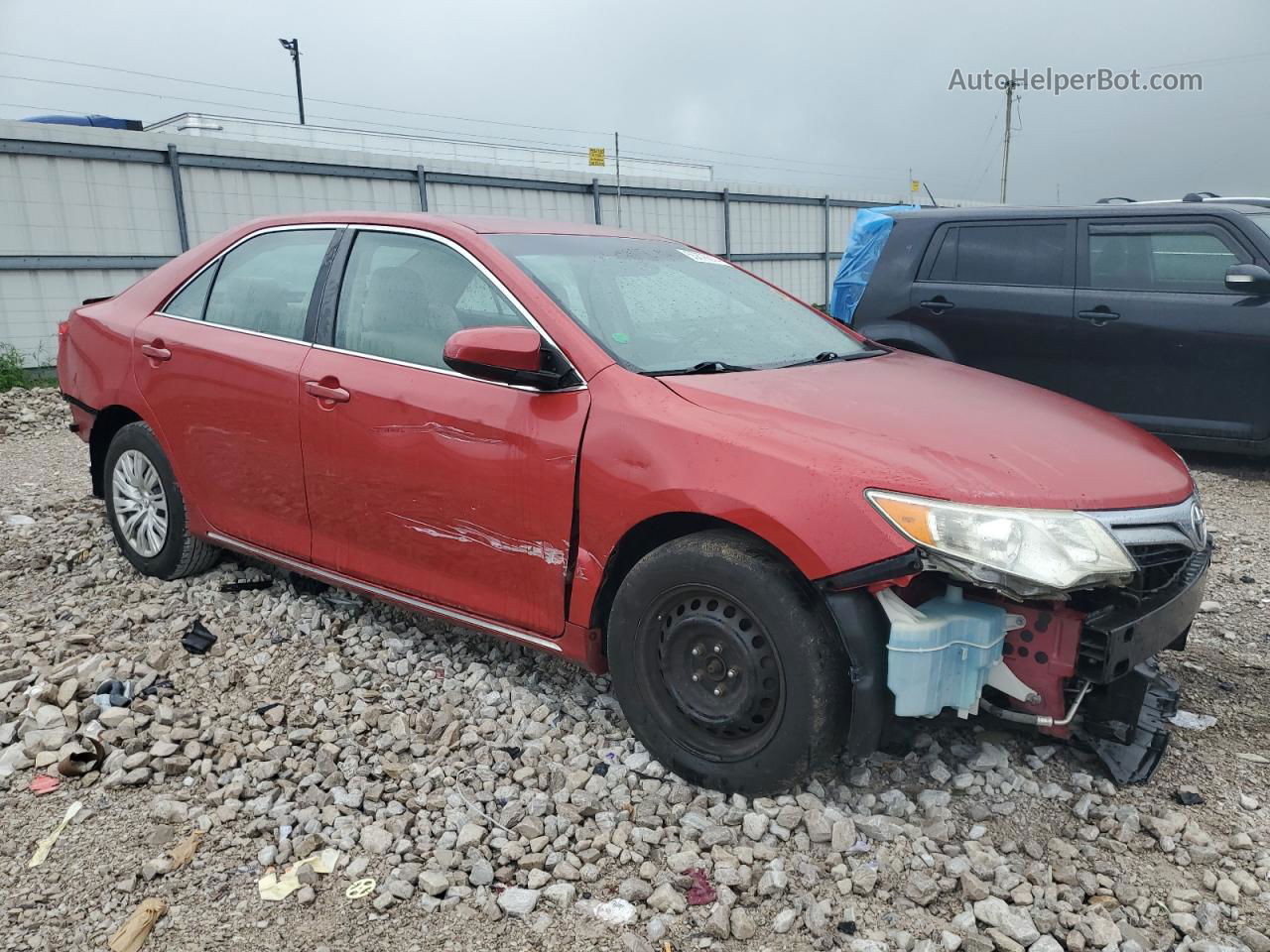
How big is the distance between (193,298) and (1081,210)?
5.65 meters

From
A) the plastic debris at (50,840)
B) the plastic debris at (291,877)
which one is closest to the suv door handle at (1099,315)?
the plastic debris at (291,877)

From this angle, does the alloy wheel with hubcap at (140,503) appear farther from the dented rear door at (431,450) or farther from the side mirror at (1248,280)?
the side mirror at (1248,280)

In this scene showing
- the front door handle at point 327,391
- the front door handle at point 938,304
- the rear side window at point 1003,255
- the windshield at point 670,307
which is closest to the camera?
the windshield at point 670,307

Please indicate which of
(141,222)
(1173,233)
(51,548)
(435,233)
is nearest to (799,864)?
(435,233)

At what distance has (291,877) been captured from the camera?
256cm

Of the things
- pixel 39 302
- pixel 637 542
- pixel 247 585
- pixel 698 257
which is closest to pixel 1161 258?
pixel 698 257

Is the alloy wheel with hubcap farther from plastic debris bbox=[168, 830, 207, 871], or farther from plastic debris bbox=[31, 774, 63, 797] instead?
plastic debris bbox=[168, 830, 207, 871]

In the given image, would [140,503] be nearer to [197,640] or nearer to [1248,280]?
[197,640]

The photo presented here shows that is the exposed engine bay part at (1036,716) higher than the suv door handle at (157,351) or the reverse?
the reverse

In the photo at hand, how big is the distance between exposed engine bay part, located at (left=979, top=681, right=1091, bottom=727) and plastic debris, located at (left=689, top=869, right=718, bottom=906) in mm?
853

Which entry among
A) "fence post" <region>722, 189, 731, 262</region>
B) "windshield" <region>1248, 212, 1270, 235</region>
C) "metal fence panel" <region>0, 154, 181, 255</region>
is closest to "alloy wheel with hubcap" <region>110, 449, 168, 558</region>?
"windshield" <region>1248, 212, 1270, 235</region>

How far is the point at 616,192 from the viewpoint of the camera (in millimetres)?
17078

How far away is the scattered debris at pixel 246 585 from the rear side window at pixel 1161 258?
547cm

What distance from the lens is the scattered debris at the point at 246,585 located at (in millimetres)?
4375
